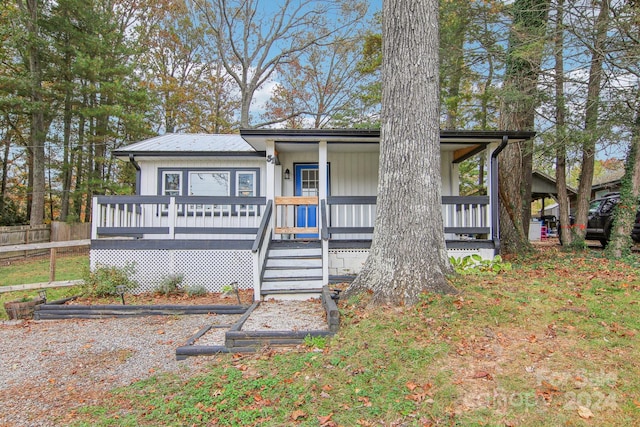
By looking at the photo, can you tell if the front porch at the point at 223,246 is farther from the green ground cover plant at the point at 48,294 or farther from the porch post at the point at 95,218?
the green ground cover plant at the point at 48,294

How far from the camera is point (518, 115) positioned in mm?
9883

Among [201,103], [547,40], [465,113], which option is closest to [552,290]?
[547,40]

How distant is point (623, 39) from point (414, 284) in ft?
26.1

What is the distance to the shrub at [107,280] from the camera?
716 centimetres

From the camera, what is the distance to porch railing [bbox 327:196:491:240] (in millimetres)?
7773

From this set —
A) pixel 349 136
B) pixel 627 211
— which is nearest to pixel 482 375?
pixel 349 136

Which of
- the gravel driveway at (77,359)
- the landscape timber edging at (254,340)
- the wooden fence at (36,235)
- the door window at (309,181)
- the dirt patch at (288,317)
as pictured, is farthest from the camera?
the wooden fence at (36,235)

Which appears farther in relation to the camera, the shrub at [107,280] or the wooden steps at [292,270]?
the shrub at [107,280]

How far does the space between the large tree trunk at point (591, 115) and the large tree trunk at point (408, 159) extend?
5.34m

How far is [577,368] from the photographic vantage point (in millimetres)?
3180

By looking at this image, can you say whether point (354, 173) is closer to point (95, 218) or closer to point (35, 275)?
point (95, 218)

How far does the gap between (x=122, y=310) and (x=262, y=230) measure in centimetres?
280

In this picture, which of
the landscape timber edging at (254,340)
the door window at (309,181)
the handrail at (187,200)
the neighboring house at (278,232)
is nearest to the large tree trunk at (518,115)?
the neighboring house at (278,232)

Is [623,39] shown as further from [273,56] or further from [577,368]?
[273,56]
